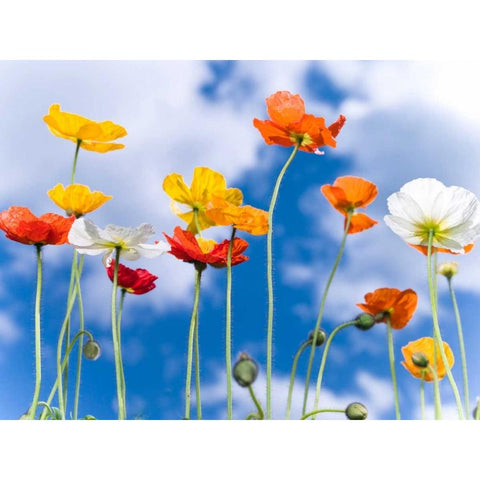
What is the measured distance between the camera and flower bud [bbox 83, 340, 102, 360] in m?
1.17

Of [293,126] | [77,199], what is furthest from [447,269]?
[77,199]

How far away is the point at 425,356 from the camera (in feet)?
3.81

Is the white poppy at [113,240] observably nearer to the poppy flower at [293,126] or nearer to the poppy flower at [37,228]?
the poppy flower at [37,228]

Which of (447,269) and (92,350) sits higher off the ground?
(447,269)

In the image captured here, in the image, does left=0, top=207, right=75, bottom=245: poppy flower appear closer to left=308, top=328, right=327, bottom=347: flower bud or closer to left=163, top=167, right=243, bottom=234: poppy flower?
left=163, top=167, right=243, bottom=234: poppy flower

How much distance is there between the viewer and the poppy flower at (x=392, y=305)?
1177 millimetres

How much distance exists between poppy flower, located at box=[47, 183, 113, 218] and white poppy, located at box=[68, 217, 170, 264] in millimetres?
43

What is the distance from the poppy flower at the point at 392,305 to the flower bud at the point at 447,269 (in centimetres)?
7

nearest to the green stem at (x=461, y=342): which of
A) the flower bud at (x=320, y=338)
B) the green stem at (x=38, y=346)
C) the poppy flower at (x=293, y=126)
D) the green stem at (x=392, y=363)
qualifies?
the green stem at (x=392, y=363)

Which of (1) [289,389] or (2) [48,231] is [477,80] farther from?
(2) [48,231]

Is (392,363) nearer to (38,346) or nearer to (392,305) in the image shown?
(392,305)

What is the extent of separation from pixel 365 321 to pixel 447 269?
0.58 feet

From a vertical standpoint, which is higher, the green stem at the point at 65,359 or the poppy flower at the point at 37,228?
the poppy flower at the point at 37,228

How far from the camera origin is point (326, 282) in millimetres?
1213
